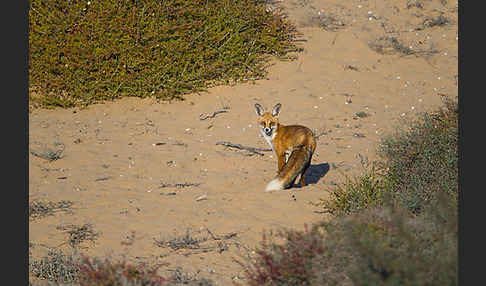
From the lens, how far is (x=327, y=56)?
1361cm

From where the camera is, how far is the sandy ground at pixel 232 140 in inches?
250

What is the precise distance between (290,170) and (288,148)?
1.68ft

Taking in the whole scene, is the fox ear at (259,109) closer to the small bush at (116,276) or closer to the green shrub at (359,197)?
the green shrub at (359,197)

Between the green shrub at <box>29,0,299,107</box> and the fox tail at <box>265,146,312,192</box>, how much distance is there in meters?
5.13

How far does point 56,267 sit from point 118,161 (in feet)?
11.7

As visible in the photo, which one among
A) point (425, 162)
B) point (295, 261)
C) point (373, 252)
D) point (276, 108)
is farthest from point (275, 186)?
point (373, 252)

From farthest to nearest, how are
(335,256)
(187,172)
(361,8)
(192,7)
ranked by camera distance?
1. (361,8)
2. (192,7)
3. (187,172)
4. (335,256)

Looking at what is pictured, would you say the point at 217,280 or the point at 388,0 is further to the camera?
the point at 388,0

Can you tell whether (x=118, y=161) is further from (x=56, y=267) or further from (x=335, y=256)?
(x=335, y=256)

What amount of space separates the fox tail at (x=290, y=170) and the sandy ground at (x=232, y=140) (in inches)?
6.2

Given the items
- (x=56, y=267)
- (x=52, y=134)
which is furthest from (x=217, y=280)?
(x=52, y=134)

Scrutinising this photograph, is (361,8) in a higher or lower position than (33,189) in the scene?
higher

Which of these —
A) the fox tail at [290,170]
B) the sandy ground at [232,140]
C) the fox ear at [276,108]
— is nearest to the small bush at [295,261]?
the sandy ground at [232,140]

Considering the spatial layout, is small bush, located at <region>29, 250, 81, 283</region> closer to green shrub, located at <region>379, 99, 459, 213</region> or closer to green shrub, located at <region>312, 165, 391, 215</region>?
green shrub, located at <region>312, 165, 391, 215</region>
